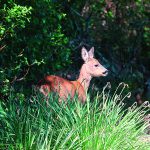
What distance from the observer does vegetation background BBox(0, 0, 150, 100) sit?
9.01 m

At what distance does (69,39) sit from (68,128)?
489 cm

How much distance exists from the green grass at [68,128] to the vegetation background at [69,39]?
178 centimetres

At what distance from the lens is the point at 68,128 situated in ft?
21.9

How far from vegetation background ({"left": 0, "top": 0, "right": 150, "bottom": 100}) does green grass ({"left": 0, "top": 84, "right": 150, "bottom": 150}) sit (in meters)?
1.78

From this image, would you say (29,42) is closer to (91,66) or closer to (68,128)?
(91,66)

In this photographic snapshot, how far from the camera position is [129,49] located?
1616 cm

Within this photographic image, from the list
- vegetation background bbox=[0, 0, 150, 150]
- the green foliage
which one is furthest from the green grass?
the green foliage

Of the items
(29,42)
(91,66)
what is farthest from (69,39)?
(29,42)

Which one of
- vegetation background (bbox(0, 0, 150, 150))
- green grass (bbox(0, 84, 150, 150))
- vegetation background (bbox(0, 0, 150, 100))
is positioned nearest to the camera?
green grass (bbox(0, 84, 150, 150))

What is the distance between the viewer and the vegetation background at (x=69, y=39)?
355 inches

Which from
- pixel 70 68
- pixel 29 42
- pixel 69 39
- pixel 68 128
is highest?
pixel 29 42

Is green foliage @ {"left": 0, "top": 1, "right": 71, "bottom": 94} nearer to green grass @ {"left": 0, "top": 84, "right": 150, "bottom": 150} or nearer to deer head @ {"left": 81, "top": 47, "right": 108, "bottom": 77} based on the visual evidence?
deer head @ {"left": 81, "top": 47, "right": 108, "bottom": 77}

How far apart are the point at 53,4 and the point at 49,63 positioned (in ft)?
3.40

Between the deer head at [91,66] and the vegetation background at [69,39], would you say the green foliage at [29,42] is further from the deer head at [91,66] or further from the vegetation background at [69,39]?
the deer head at [91,66]
